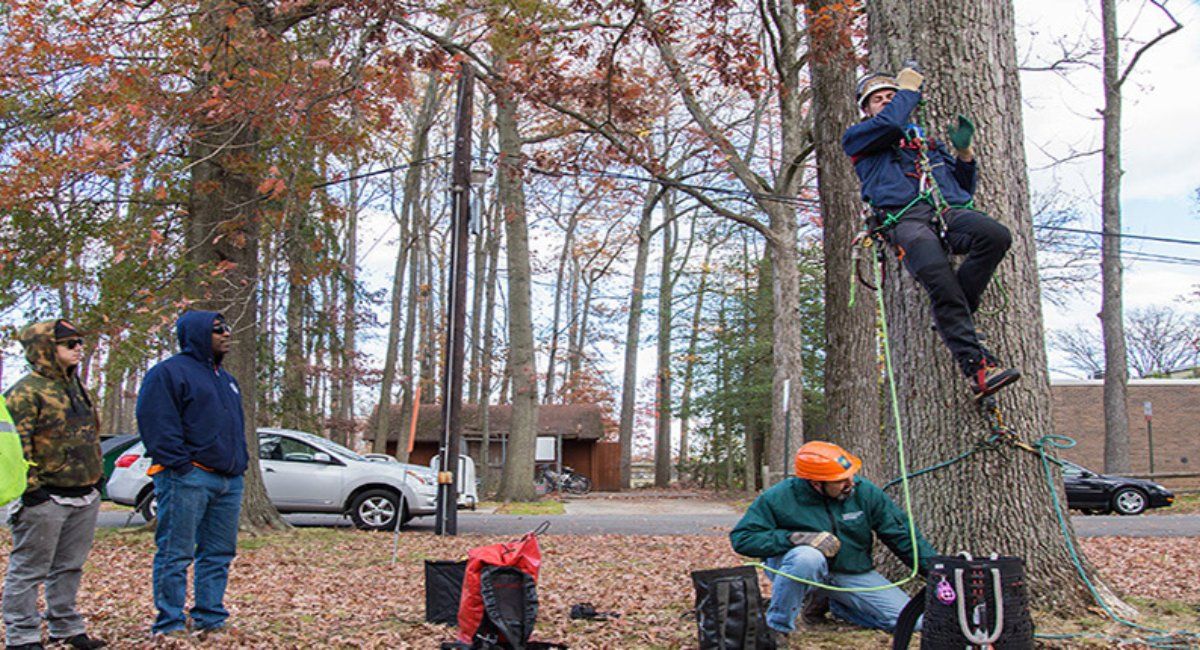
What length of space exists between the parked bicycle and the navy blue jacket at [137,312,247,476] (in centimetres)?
2583

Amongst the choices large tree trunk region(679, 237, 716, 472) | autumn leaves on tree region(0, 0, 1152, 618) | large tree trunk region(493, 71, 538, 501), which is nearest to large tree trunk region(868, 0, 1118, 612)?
autumn leaves on tree region(0, 0, 1152, 618)

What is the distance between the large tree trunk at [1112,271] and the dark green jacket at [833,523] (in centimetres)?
1937

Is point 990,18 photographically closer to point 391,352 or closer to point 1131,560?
point 1131,560

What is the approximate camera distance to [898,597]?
5.15 metres

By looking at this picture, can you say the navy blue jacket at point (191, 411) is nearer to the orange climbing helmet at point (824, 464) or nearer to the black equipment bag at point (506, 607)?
the black equipment bag at point (506, 607)

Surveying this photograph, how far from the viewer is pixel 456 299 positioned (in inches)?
561

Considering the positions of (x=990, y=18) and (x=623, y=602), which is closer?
A: (x=990, y=18)

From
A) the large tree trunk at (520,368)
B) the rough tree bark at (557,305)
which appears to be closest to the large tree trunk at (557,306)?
the rough tree bark at (557,305)

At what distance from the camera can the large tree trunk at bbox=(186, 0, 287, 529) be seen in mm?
11734

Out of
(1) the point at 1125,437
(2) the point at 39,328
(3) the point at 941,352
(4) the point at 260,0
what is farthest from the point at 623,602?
(1) the point at 1125,437

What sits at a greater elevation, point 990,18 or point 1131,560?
point 990,18

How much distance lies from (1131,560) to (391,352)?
23.7m

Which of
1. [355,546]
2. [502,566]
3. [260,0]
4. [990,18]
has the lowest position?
[355,546]

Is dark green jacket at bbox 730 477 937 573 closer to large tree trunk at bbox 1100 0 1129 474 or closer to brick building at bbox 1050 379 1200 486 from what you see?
large tree trunk at bbox 1100 0 1129 474
